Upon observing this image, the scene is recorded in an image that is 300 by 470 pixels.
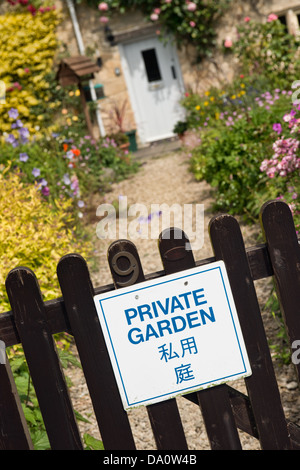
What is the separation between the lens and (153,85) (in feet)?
36.7

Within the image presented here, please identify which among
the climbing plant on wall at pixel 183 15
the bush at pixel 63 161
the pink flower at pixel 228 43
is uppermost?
the climbing plant on wall at pixel 183 15

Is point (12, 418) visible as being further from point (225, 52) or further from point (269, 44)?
point (225, 52)

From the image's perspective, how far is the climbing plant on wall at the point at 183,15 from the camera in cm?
1052

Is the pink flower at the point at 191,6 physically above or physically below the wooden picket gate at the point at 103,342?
above

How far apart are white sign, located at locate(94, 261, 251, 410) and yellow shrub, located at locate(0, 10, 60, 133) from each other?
9480mm

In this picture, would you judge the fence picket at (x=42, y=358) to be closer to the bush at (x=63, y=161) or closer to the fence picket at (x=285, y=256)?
the fence picket at (x=285, y=256)

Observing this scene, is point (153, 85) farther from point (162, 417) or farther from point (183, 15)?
point (162, 417)

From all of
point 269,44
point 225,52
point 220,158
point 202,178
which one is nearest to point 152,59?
point 225,52

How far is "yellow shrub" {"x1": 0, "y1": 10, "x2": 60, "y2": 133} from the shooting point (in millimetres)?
10719

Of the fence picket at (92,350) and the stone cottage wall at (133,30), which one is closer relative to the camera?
the fence picket at (92,350)

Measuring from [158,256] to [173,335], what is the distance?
335 cm

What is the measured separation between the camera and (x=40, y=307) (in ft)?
5.25

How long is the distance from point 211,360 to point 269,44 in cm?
911

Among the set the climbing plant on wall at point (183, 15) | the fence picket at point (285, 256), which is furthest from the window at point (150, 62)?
the fence picket at point (285, 256)
